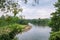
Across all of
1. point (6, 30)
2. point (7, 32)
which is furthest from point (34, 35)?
point (7, 32)

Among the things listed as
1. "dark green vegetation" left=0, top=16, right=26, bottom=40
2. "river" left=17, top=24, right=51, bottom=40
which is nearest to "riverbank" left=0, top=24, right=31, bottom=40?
"dark green vegetation" left=0, top=16, right=26, bottom=40

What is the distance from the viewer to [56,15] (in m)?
26.9

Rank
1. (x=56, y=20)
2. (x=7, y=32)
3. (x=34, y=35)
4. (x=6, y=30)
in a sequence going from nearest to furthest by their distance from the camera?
1. (x=7, y=32)
2. (x=6, y=30)
3. (x=56, y=20)
4. (x=34, y=35)

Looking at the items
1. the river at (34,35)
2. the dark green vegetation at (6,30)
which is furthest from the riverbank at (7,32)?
the river at (34,35)

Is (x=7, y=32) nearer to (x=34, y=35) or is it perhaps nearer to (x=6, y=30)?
(x=6, y=30)

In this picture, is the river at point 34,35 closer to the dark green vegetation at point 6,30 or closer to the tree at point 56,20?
the dark green vegetation at point 6,30

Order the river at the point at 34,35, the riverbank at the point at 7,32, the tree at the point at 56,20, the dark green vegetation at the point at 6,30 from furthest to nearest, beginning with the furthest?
the river at the point at 34,35 → the tree at the point at 56,20 → the riverbank at the point at 7,32 → the dark green vegetation at the point at 6,30

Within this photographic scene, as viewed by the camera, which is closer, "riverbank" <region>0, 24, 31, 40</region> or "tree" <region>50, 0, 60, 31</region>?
"riverbank" <region>0, 24, 31, 40</region>

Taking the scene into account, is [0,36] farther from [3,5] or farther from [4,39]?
[3,5]

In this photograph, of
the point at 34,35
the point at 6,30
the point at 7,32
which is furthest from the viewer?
the point at 34,35

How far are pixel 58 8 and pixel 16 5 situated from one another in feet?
72.2

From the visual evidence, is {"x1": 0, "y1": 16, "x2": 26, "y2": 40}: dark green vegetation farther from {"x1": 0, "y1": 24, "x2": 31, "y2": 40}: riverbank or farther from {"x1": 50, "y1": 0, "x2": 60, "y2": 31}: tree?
{"x1": 50, "y1": 0, "x2": 60, "y2": 31}: tree

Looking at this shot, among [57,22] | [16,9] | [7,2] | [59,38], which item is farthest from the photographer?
[57,22]

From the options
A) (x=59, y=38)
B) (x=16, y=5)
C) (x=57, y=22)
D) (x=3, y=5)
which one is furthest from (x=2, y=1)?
(x=57, y=22)
